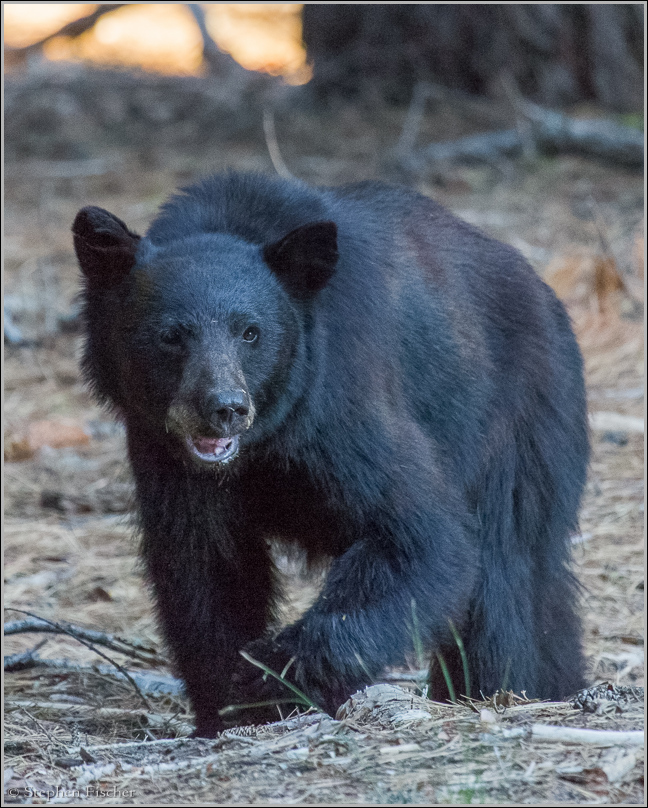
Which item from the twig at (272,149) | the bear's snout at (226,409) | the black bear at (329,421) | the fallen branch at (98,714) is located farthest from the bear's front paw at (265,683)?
the twig at (272,149)

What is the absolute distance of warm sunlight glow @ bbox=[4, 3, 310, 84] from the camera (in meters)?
14.7

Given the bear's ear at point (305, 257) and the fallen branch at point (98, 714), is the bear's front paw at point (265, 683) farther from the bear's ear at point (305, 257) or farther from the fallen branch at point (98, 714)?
the bear's ear at point (305, 257)

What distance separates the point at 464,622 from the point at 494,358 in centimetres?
105

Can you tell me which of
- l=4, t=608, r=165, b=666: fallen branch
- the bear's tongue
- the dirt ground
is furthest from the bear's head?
l=4, t=608, r=165, b=666: fallen branch

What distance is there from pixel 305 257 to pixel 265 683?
4.48 ft

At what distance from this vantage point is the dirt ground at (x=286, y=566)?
2432mm

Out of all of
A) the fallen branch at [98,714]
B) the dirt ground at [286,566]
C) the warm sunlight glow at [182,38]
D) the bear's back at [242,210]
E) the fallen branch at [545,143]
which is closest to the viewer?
the dirt ground at [286,566]

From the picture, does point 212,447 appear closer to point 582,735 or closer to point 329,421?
point 329,421

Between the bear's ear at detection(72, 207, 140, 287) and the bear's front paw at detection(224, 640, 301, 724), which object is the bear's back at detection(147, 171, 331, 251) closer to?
the bear's ear at detection(72, 207, 140, 287)

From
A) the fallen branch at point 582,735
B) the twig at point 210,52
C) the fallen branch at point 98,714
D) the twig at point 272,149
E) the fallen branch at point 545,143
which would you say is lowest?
the fallen branch at point 98,714

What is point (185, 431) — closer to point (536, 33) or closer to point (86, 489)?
point (86, 489)

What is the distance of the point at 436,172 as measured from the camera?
10516mm

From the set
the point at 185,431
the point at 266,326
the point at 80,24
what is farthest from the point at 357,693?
the point at 80,24

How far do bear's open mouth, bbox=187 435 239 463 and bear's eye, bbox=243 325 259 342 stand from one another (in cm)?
31
